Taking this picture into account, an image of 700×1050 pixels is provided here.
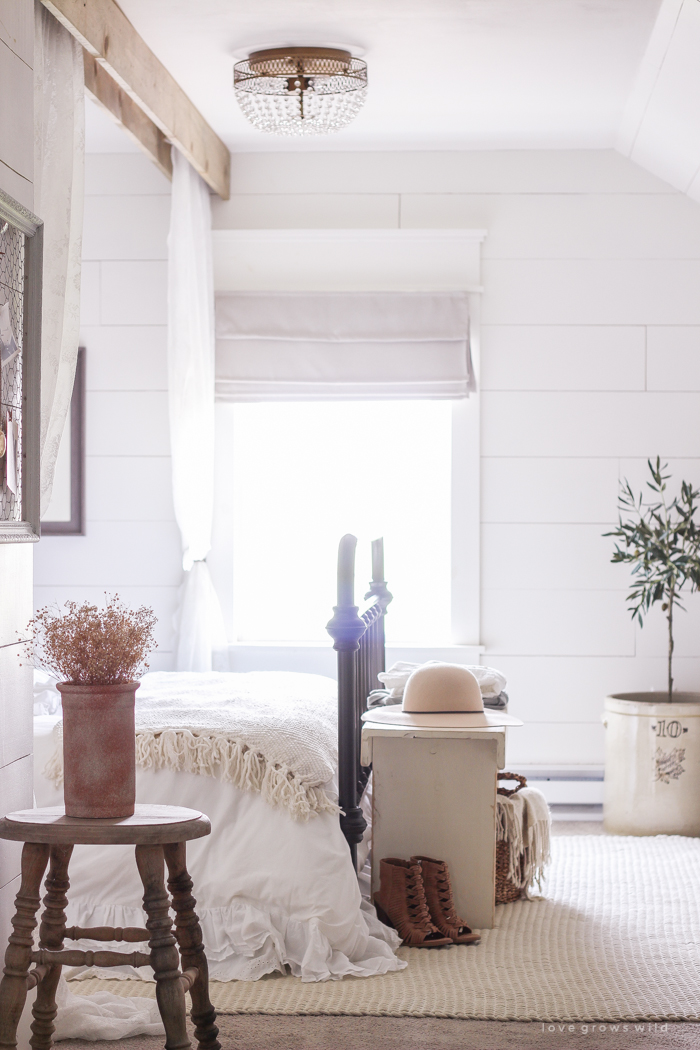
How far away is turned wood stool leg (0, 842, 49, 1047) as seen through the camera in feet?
6.36

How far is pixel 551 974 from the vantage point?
107 inches

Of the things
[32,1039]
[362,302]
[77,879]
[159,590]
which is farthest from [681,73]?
[32,1039]

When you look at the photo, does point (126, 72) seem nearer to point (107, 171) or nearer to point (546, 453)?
point (107, 171)

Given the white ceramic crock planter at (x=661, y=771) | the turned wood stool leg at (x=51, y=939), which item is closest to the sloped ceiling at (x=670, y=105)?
the white ceramic crock planter at (x=661, y=771)

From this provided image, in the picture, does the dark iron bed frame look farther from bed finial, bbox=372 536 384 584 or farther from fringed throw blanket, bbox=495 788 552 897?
bed finial, bbox=372 536 384 584

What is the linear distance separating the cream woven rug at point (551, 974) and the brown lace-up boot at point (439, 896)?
3.2 inches

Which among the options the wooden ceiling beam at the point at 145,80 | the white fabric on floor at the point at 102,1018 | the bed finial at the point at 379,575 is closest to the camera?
the white fabric on floor at the point at 102,1018

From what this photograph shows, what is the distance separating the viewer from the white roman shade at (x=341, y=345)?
15.5ft

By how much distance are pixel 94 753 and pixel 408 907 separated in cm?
126

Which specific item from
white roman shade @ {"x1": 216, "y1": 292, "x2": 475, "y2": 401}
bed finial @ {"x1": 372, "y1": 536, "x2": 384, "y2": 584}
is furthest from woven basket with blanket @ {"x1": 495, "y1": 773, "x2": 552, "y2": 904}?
white roman shade @ {"x1": 216, "y1": 292, "x2": 475, "y2": 401}

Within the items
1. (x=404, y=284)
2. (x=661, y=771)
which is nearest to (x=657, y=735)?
(x=661, y=771)

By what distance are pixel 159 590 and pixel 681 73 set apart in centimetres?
292

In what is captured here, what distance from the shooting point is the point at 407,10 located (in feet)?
11.2

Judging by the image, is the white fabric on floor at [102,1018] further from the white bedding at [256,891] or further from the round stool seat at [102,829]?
the round stool seat at [102,829]
